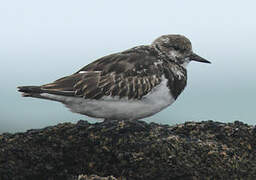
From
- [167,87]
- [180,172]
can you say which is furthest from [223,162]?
[167,87]

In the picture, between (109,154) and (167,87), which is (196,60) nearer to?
(167,87)

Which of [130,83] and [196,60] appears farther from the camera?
[196,60]

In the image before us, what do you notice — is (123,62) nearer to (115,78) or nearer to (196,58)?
(115,78)

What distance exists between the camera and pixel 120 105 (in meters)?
6.30

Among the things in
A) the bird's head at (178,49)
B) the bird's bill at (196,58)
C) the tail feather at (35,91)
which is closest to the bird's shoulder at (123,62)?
the bird's head at (178,49)

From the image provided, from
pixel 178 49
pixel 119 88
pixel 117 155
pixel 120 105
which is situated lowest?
pixel 117 155

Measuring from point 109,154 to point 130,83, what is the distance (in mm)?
1577

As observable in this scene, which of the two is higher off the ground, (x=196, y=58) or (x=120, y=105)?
(x=196, y=58)

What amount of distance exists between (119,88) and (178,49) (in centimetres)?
162

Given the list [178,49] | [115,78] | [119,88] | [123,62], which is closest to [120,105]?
[119,88]

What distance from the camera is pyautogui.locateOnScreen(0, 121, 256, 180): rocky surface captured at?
5027 mm

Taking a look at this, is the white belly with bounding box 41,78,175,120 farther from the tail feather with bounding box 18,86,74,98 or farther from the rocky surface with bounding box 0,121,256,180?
the rocky surface with bounding box 0,121,256,180

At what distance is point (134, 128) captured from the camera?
19.3 ft

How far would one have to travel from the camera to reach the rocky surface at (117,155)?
5027 millimetres
